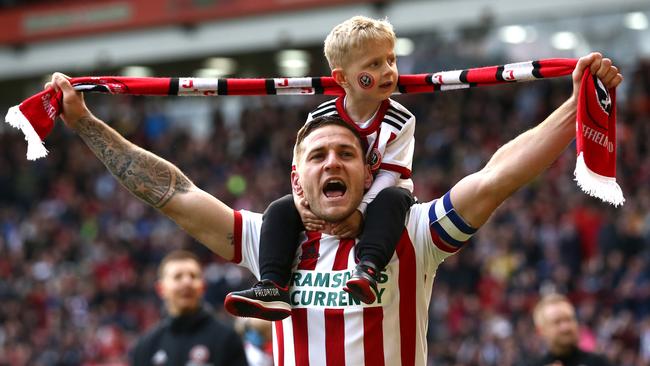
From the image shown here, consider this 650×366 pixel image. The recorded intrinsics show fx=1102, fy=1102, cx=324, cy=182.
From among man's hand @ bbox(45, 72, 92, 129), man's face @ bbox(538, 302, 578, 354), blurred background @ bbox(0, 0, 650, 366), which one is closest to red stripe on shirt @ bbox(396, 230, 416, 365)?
man's hand @ bbox(45, 72, 92, 129)

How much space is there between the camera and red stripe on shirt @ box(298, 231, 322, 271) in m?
4.39

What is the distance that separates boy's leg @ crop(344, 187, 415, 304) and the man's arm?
27 cm

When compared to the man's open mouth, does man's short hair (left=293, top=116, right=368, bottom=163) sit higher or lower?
higher

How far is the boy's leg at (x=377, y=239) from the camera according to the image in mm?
4035

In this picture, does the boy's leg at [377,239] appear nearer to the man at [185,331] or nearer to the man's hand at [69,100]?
the man's hand at [69,100]

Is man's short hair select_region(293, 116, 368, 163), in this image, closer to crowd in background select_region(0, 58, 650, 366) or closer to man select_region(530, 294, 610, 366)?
man select_region(530, 294, 610, 366)

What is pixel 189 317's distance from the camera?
7082 millimetres

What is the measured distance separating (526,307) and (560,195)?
2255 millimetres

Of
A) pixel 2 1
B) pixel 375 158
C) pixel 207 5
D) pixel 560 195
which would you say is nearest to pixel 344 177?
pixel 375 158

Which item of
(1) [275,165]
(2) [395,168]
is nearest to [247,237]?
(2) [395,168]

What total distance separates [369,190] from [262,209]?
13.8 meters

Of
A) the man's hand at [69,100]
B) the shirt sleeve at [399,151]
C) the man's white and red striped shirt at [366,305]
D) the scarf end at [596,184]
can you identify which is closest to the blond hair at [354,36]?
the shirt sleeve at [399,151]

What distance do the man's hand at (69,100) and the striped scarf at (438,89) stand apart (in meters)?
0.03

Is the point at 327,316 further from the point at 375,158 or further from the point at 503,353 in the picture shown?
the point at 503,353
